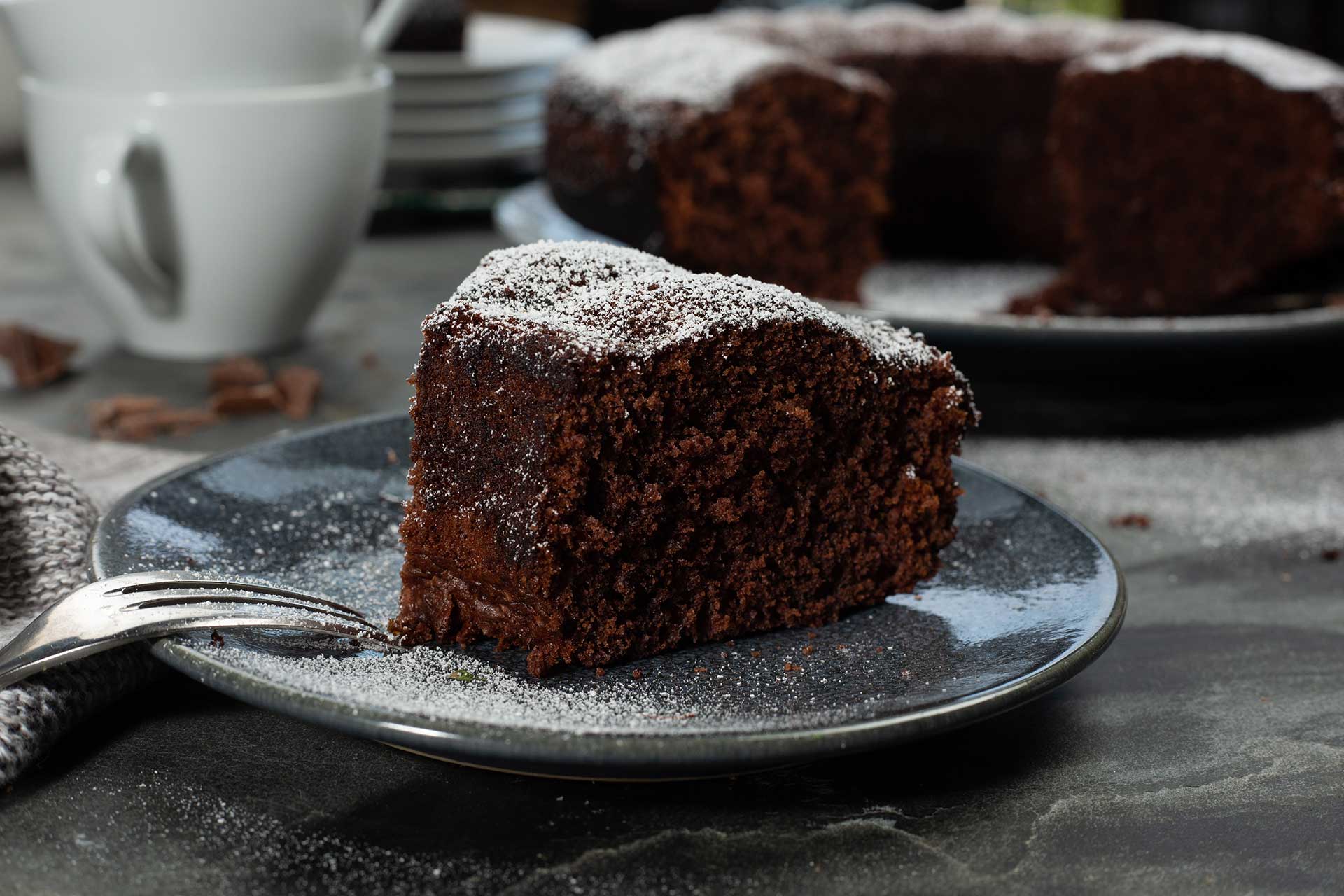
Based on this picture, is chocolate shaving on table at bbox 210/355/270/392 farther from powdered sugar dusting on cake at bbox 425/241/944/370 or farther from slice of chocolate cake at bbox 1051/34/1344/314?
slice of chocolate cake at bbox 1051/34/1344/314

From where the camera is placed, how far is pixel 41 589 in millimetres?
1594

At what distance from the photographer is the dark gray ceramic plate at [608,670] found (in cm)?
116

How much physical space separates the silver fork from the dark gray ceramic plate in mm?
23

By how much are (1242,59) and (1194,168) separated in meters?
0.26

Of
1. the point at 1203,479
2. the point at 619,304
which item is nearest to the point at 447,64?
the point at 1203,479

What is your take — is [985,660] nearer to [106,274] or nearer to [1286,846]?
[1286,846]

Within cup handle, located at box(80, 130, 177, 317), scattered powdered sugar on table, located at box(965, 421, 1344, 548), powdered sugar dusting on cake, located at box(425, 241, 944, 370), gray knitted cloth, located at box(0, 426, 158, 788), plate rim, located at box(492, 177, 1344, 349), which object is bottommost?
scattered powdered sugar on table, located at box(965, 421, 1344, 548)

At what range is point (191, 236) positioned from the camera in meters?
2.70

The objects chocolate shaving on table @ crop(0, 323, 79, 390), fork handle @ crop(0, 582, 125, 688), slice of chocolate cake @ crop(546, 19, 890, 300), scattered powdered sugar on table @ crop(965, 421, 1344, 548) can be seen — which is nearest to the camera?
fork handle @ crop(0, 582, 125, 688)

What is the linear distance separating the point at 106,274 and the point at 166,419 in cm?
47

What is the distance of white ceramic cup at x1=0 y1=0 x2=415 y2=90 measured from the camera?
100 inches

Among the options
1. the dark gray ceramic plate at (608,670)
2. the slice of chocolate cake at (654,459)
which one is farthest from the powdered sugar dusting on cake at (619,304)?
the dark gray ceramic plate at (608,670)

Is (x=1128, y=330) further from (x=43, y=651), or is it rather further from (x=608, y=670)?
(x=43, y=651)

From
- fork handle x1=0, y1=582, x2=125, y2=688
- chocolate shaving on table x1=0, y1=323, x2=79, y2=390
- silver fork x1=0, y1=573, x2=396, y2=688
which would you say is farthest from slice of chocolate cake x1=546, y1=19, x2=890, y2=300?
fork handle x1=0, y1=582, x2=125, y2=688
